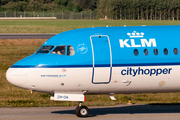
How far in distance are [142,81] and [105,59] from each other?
1976mm

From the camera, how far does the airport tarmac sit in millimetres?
15781

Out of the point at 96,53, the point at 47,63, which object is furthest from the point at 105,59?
the point at 47,63

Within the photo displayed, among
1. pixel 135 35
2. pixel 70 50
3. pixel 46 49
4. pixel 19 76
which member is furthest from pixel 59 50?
pixel 135 35

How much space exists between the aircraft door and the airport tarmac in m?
1.97

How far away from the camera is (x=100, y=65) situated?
14.7 meters

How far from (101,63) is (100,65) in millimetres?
98

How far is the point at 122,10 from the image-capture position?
510ft

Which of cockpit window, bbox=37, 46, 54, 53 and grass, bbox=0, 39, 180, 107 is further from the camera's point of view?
grass, bbox=0, 39, 180, 107

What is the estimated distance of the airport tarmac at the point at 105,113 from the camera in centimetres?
1578

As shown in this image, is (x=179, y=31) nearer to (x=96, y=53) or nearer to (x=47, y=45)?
(x=96, y=53)

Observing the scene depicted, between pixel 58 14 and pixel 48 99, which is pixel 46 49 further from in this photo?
pixel 58 14

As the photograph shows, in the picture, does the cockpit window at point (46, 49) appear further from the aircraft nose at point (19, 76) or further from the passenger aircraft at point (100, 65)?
the aircraft nose at point (19, 76)

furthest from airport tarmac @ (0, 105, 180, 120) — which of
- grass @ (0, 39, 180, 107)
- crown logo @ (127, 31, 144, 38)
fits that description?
crown logo @ (127, 31, 144, 38)

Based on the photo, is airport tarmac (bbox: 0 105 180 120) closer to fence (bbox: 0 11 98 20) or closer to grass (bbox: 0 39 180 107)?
grass (bbox: 0 39 180 107)
